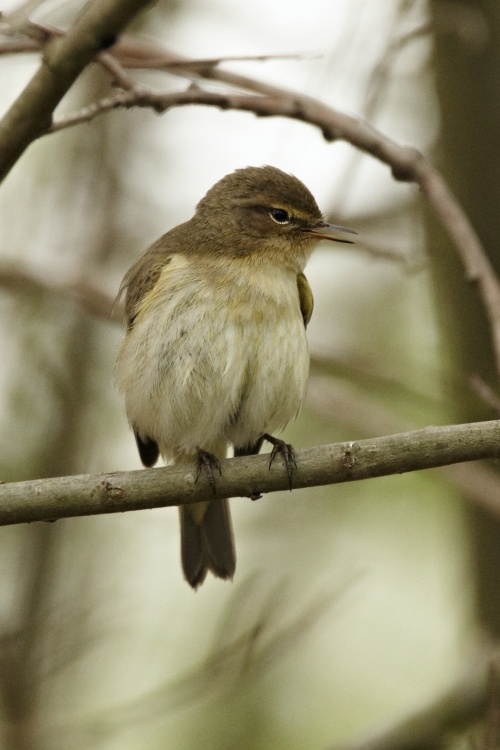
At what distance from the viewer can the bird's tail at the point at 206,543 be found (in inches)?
207

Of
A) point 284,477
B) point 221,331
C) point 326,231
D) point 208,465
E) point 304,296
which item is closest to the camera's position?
point 284,477

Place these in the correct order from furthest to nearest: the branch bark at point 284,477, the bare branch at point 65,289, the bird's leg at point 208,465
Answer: the bare branch at point 65,289
the bird's leg at point 208,465
the branch bark at point 284,477

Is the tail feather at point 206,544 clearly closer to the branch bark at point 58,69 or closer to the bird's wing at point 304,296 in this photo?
the bird's wing at point 304,296

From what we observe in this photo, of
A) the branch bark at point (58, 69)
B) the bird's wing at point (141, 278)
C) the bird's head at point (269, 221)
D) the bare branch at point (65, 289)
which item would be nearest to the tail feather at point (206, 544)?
the bird's wing at point (141, 278)

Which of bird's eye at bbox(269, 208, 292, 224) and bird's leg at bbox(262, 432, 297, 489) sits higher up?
bird's eye at bbox(269, 208, 292, 224)

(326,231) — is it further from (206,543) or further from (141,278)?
(206,543)

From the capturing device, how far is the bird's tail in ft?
17.3

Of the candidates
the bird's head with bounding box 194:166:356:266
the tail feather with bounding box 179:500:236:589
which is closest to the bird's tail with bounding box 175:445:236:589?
the tail feather with bounding box 179:500:236:589

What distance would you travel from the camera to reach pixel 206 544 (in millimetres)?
5348

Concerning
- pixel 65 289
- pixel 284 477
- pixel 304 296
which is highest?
pixel 65 289

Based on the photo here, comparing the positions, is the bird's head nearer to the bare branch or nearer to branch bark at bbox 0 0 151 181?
the bare branch

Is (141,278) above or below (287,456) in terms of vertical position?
above

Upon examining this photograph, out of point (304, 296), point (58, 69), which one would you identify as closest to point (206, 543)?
point (304, 296)

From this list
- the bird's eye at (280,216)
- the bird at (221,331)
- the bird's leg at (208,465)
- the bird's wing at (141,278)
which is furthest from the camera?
the bird's eye at (280,216)
